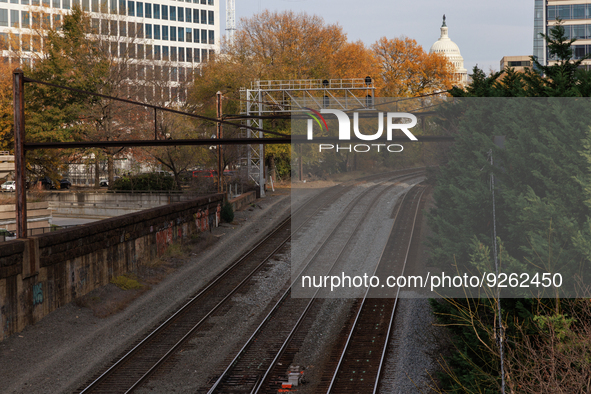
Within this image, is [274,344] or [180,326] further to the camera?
[180,326]

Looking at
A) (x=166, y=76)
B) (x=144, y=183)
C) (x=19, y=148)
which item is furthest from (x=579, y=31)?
(x=19, y=148)

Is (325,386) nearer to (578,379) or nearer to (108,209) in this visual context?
(578,379)

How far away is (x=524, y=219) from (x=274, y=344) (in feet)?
24.4

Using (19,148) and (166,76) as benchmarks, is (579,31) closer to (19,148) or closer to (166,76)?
(166,76)

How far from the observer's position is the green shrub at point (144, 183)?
140 ft

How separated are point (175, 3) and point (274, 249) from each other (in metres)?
67.0

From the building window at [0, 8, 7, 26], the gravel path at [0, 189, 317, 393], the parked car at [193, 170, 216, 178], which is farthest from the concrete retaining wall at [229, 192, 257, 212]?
the building window at [0, 8, 7, 26]

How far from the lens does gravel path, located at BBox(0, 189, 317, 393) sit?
1395cm

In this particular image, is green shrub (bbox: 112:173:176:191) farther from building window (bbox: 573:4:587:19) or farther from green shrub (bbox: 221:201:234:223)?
building window (bbox: 573:4:587:19)

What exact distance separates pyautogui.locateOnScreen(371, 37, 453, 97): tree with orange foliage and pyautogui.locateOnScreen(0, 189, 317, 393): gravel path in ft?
141

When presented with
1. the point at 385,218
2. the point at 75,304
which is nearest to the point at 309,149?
the point at 385,218

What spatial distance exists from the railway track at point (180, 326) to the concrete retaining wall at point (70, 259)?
3479 mm

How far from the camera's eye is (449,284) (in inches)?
587

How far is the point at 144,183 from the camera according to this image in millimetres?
43000
